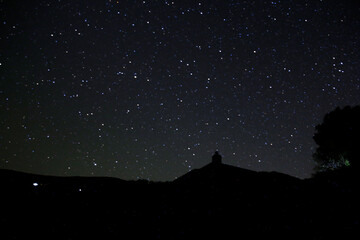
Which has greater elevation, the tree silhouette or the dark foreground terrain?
the tree silhouette

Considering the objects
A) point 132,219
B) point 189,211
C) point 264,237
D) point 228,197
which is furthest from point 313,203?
point 132,219

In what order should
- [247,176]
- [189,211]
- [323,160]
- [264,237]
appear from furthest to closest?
1. [323,160]
2. [247,176]
3. [189,211]
4. [264,237]

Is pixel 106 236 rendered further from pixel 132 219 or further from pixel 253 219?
pixel 253 219

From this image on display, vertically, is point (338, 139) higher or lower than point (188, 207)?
higher

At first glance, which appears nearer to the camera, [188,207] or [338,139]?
[188,207]
